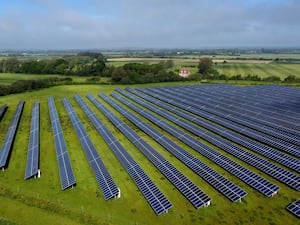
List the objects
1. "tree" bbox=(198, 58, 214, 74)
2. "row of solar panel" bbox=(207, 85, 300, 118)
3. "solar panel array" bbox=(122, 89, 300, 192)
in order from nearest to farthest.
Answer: "solar panel array" bbox=(122, 89, 300, 192) → "row of solar panel" bbox=(207, 85, 300, 118) → "tree" bbox=(198, 58, 214, 74)

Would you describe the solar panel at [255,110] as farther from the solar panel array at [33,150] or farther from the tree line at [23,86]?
the tree line at [23,86]

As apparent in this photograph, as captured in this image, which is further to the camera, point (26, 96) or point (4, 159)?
point (26, 96)

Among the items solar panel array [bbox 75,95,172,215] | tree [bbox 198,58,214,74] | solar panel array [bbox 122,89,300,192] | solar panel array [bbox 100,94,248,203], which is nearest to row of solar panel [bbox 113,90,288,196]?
solar panel array [bbox 122,89,300,192]

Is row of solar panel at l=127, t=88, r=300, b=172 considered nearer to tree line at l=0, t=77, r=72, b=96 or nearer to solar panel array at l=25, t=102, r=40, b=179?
solar panel array at l=25, t=102, r=40, b=179

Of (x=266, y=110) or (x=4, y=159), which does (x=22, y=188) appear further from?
(x=266, y=110)

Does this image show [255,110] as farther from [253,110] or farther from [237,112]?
[237,112]

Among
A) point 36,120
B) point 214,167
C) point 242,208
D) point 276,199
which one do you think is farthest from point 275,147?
point 36,120
